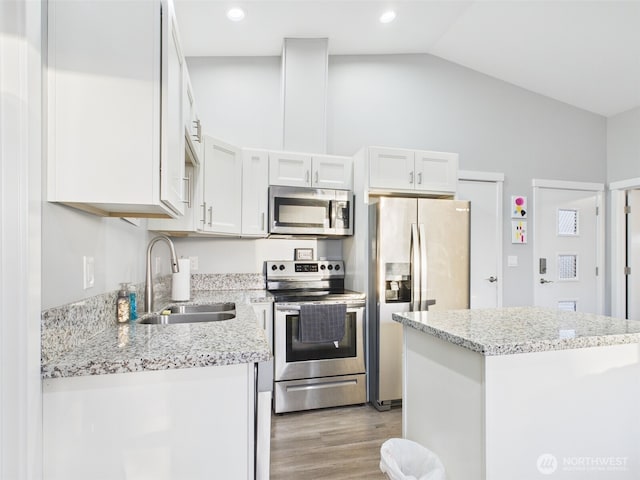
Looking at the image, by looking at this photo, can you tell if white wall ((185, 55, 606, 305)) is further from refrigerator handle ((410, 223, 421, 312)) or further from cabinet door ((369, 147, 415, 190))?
refrigerator handle ((410, 223, 421, 312))

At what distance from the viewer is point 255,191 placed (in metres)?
2.92

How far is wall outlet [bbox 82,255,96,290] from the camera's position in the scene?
123cm

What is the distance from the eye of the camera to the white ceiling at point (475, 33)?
2.84 meters

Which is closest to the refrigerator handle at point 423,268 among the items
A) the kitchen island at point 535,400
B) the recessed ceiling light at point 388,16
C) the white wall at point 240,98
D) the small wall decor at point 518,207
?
the kitchen island at point 535,400

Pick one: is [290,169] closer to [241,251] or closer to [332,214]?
A: [332,214]

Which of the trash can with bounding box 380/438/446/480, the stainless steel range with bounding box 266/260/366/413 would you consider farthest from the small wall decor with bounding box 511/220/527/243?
the trash can with bounding box 380/438/446/480

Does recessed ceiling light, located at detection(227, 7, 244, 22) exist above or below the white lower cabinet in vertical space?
above

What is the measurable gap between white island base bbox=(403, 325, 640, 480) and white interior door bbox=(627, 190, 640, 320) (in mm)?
3600

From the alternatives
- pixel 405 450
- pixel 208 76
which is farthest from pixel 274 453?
pixel 208 76

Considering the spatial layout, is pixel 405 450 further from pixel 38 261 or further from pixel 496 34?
pixel 496 34

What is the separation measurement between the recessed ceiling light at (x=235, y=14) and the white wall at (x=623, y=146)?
4.23 m

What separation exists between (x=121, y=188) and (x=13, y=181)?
0.26 metres

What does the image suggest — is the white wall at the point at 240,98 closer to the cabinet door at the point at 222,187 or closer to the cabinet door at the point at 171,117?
the cabinet door at the point at 222,187

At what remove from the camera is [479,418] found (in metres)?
1.18
